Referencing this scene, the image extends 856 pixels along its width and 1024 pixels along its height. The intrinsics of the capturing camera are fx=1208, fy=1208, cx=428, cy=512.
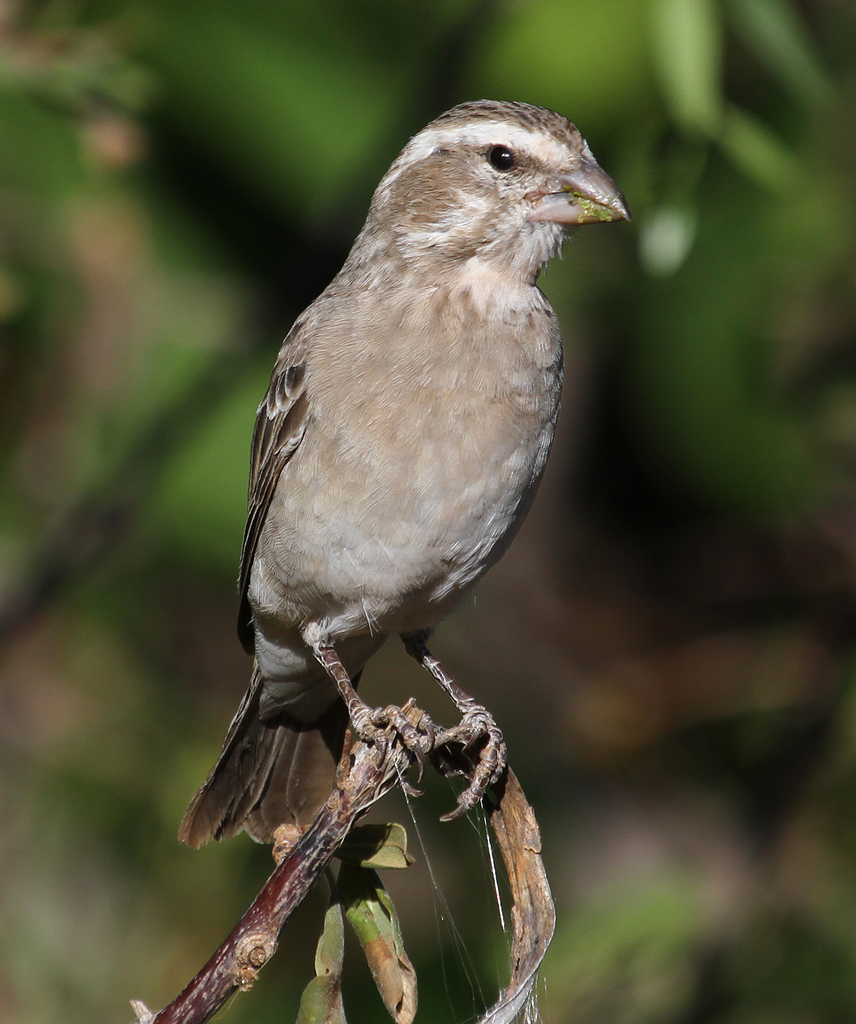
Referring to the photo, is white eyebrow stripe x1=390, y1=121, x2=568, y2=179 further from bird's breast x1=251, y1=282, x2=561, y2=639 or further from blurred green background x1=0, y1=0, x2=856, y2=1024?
blurred green background x1=0, y1=0, x2=856, y2=1024

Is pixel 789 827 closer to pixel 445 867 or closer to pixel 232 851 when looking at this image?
pixel 445 867

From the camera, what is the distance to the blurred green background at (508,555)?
502 centimetres

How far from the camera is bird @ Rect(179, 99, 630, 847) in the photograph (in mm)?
3156

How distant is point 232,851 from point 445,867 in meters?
1.13

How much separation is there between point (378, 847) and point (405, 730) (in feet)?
1.31

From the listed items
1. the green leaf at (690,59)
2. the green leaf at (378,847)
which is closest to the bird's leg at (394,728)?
the green leaf at (378,847)

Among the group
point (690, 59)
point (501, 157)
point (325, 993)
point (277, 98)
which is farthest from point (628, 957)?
point (277, 98)

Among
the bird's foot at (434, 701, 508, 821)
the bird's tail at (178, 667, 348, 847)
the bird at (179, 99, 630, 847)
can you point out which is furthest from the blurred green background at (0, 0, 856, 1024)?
the bird's foot at (434, 701, 508, 821)

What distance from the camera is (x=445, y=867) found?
5.64 m

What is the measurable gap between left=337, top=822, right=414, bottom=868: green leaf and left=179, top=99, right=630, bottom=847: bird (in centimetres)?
41

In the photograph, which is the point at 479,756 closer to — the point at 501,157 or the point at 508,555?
the point at 501,157

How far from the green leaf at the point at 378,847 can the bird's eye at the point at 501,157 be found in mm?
1825

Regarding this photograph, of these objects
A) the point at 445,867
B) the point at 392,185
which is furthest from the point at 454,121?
the point at 445,867

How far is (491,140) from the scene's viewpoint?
3.35 metres
